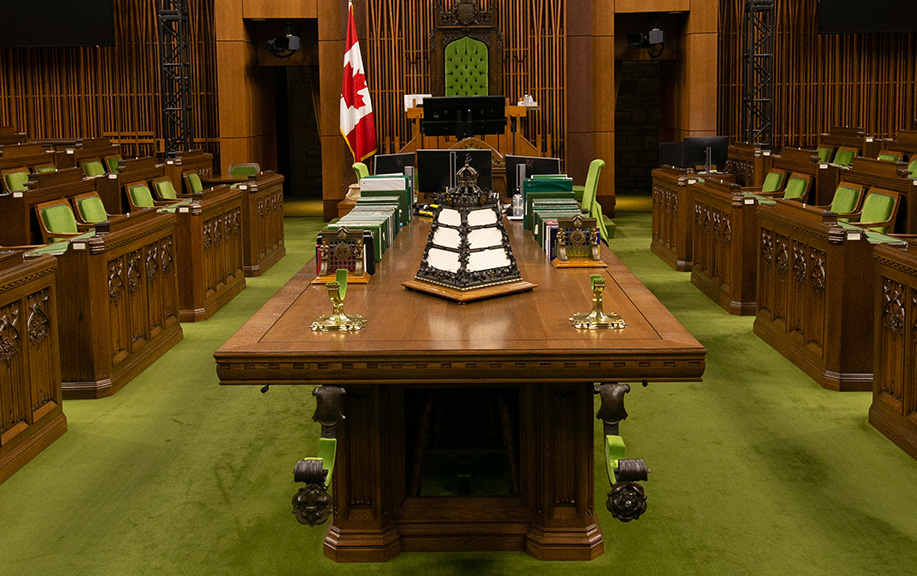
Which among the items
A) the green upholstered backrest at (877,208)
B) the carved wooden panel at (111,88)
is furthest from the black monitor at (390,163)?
the carved wooden panel at (111,88)

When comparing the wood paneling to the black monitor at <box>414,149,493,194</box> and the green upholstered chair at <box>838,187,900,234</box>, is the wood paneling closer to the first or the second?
the green upholstered chair at <box>838,187,900,234</box>

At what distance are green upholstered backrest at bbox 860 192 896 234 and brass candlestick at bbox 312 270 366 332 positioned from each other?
4858 millimetres

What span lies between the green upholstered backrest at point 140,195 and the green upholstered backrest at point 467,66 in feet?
17.2

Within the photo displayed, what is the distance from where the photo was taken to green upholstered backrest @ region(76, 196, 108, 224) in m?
7.66

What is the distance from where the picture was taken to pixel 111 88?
15195 millimetres

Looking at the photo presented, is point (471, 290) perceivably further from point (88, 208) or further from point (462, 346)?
point (88, 208)

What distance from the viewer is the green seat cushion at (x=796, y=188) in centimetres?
855

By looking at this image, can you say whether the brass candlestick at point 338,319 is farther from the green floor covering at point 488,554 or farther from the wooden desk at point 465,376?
the green floor covering at point 488,554

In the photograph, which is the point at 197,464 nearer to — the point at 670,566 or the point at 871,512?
the point at 670,566

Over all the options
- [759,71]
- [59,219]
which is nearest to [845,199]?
[59,219]

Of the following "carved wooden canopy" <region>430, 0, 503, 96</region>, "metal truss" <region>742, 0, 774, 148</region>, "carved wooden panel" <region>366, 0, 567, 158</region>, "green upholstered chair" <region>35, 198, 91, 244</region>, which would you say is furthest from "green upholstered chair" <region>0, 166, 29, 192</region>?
"metal truss" <region>742, 0, 774, 148</region>

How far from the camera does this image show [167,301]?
21.5 feet

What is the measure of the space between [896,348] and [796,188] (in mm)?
4374

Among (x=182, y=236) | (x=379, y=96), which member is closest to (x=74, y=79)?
(x=379, y=96)
